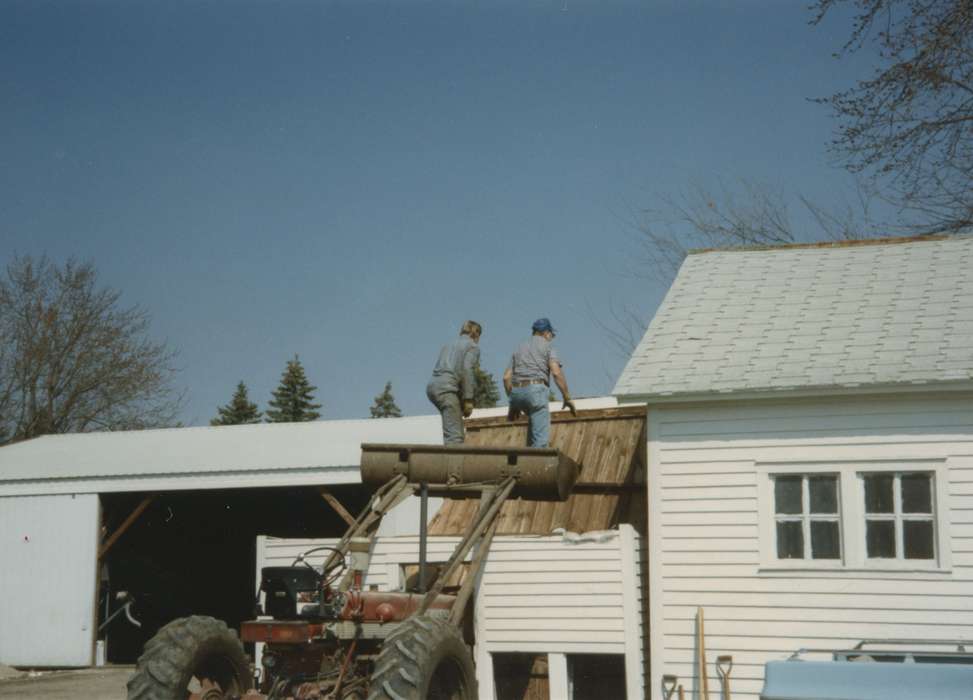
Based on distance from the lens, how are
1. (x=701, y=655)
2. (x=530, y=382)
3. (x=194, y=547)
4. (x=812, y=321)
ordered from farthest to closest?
(x=194, y=547) → (x=812, y=321) → (x=530, y=382) → (x=701, y=655)

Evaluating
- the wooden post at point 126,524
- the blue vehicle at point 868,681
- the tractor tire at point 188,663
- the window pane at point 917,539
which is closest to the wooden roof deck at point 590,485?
the window pane at point 917,539

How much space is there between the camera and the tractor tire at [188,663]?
395 inches

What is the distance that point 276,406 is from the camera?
255 ft

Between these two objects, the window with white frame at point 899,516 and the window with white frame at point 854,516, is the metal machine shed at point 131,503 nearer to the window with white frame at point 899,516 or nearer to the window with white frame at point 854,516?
the window with white frame at point 854,516

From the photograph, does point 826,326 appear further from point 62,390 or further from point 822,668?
point 62,390

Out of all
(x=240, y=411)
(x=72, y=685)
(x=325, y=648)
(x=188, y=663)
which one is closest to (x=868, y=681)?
(x=325, y=648)

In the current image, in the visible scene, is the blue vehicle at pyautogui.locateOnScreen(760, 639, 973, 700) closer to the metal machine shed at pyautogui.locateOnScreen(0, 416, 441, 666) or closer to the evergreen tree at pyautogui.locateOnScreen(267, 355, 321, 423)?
the metal machine shed at pyautogui.locateOnScreen(0, 416, 441, 666)

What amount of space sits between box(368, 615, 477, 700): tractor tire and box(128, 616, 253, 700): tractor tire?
1593 millimetres

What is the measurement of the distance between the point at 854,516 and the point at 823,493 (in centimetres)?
45

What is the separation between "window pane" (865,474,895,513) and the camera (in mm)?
13727

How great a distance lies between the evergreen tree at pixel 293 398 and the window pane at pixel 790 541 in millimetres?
64249

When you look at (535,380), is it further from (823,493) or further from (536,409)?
(823,493)

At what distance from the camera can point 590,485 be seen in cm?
1568

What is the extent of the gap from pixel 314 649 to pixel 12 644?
45.8 ft
